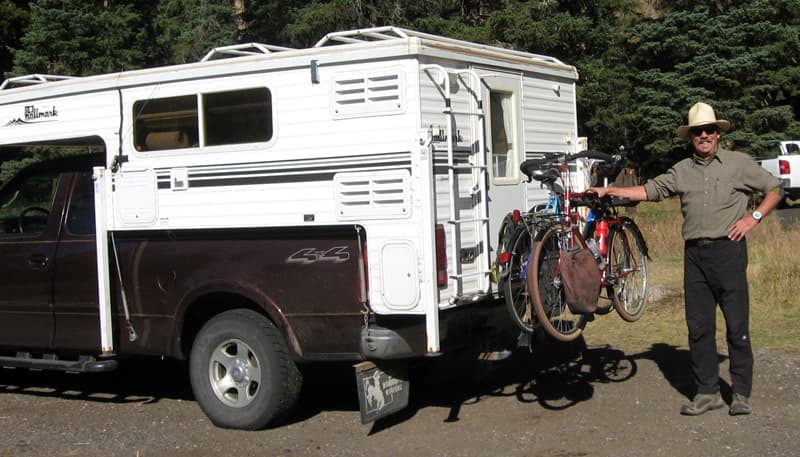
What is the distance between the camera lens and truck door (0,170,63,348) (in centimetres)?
711

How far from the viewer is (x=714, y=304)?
6332 millimetres

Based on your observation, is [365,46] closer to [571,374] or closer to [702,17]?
[571,374]

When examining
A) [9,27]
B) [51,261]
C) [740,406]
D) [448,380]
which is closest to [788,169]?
[448,380]

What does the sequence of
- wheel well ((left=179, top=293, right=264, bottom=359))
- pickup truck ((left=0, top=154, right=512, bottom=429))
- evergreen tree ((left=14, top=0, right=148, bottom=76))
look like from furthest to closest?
evergreen tree ((left=14, top=0, right=148, bottom=76)) < wheel well ((left=179, top=293, right=264, bottom=359)) < pickup truck ((left=0, top=154, right=512, bottom=429))

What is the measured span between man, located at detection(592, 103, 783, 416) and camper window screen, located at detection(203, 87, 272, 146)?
91.6 inches

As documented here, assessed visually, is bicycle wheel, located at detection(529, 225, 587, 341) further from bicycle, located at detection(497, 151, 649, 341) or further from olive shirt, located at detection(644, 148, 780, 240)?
olive shirt, located at detection(644, 148, 780, 240)

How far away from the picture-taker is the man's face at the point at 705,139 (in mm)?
6235

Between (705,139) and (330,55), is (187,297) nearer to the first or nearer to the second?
(330,55)

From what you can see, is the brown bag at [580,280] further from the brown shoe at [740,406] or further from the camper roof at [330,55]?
the camper roof at [330,55]

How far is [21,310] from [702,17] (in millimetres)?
25166

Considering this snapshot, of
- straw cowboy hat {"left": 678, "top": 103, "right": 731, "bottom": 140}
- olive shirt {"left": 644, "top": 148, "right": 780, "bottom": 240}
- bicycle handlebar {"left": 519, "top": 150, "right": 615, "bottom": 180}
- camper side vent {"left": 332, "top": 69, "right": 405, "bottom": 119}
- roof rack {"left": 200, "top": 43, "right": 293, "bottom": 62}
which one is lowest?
olive shirt {"left": 644, "top": 148, "right": 780, "bottom": 240}

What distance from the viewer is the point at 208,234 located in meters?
6.46

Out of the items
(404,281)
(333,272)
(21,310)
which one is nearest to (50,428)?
(21,310)

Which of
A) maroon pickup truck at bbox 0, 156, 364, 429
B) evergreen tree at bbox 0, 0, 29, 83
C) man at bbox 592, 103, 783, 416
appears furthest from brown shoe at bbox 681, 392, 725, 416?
evergreen tree at bbox 0, 0, 29, 83
